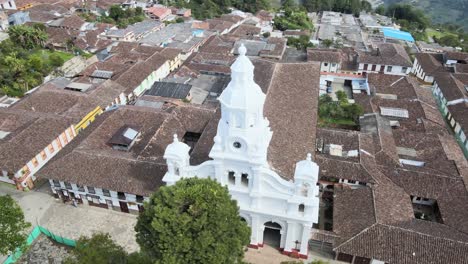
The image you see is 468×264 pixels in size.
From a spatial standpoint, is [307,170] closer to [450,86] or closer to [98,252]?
[98,252]

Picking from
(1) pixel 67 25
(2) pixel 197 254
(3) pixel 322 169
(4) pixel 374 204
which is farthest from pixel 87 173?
(1) pixel 67 25

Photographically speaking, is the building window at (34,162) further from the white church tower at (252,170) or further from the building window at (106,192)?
the white church tower at (252,170)

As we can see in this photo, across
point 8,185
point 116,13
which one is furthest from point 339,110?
point 116,13

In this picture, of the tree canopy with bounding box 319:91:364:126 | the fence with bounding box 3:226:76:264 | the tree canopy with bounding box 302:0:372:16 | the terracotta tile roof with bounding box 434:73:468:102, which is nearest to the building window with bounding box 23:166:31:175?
Result: the fence with bounding box 3:226:76:264

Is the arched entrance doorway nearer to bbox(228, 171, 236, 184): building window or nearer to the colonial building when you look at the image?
bbox(228, 171, 236, 184): building window

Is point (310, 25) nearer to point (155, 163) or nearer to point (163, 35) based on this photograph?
point (163, 35)

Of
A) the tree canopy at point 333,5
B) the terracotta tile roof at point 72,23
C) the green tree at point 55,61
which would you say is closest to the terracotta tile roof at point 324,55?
the green tree at point 55,61
